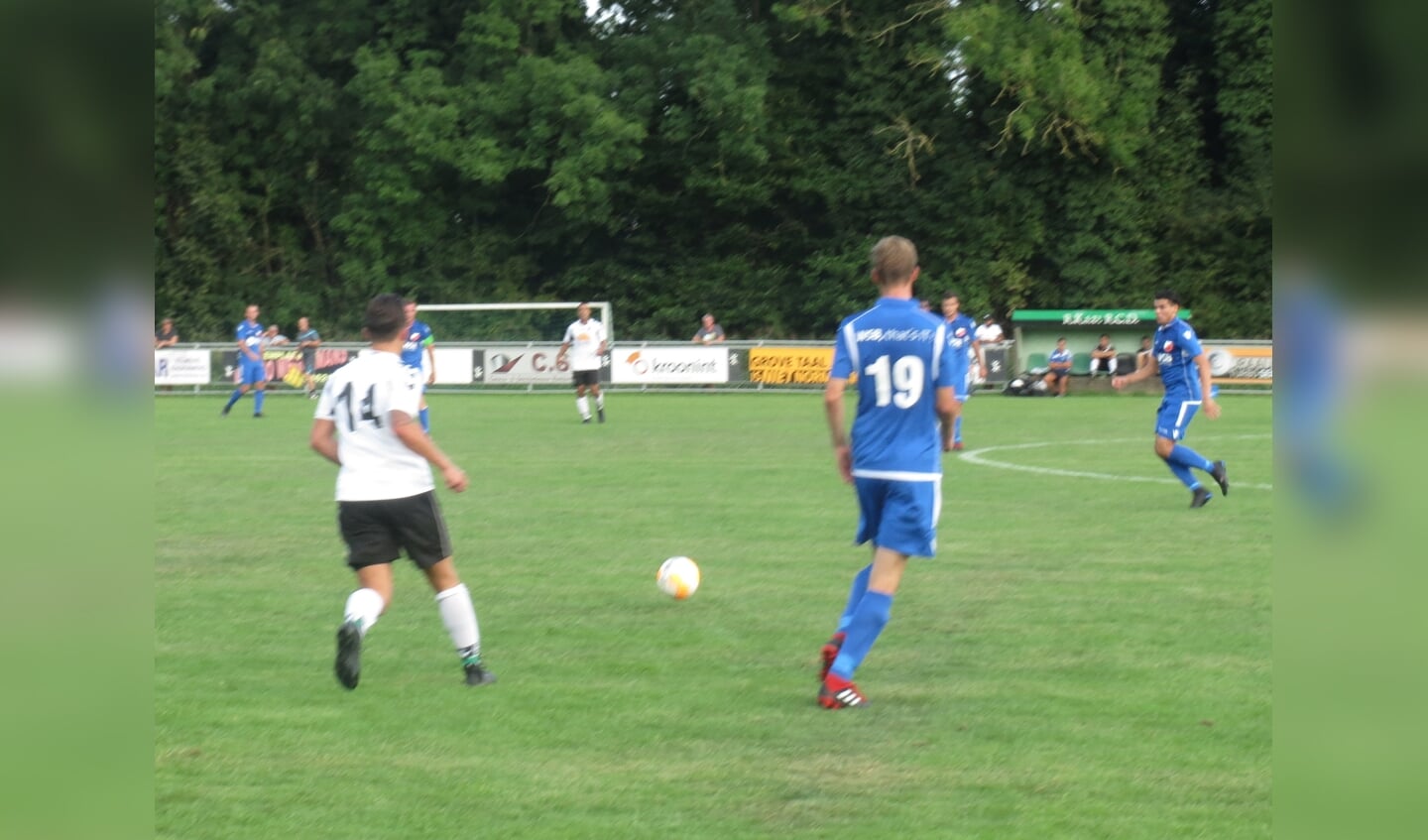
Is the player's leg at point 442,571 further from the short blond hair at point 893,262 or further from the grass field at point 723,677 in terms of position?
the short blond hair at point 893,262

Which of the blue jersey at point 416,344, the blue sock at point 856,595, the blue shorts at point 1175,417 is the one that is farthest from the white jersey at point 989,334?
the blue sock at point 856,595

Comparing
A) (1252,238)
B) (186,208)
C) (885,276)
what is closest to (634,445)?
(885,276)

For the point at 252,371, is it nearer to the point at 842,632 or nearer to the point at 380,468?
the point at 380,468

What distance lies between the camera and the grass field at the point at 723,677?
17.7 feet

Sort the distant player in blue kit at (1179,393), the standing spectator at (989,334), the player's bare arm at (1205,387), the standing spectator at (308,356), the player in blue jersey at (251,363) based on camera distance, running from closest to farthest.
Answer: the player's bare arm at (1205,387) → the distant player in blue kit at (1179,393) → the player in blue jersey at (251,363) → the standing spectator at (308,356) → the standing spectator at (989,334)

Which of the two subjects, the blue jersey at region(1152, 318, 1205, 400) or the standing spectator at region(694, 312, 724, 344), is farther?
the standing spectator at region(694, 312, 724, 344)

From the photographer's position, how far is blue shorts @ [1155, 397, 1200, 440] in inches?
572

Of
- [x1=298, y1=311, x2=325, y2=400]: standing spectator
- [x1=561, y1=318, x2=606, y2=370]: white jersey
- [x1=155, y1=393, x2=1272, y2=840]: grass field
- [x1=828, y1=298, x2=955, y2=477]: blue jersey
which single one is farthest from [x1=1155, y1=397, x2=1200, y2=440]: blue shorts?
[x1=298, y1=311, x2=325, y2=400]: standing spectator

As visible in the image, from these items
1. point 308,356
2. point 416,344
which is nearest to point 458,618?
point 416,344

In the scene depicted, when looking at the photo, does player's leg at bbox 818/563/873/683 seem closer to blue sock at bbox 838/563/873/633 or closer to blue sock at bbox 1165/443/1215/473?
blue sock at bbox 838/563/873/633

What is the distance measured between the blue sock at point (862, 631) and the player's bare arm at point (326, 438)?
253 cm
